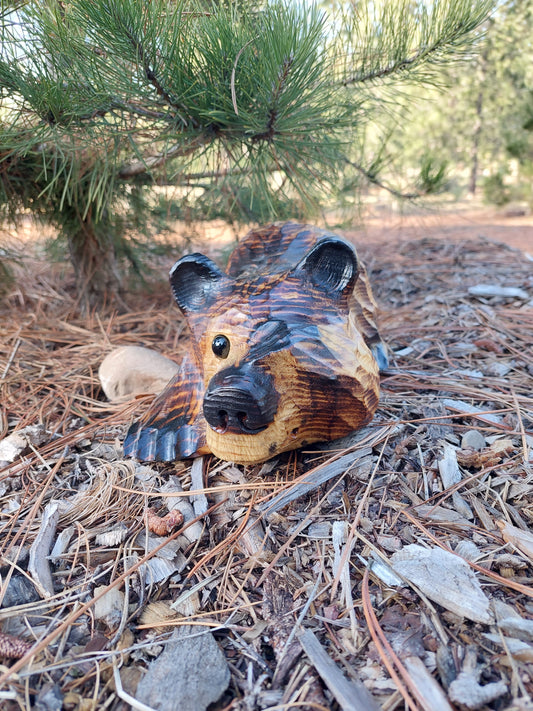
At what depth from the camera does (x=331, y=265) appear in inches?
58.4

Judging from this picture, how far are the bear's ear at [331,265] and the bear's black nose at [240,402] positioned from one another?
0.38 m

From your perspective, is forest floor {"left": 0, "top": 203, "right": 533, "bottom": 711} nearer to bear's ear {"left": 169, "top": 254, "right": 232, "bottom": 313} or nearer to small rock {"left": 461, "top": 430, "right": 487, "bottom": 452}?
small rock {"left": 461, "top": 430, "right": 487, "bottom": 452}

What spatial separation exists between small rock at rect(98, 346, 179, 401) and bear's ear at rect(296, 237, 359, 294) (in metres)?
0.89

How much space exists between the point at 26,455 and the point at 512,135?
8.90 metres

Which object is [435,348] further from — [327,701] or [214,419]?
[327,701]

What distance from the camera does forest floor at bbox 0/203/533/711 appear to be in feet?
3.25

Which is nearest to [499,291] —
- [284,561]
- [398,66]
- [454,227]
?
[398,66]

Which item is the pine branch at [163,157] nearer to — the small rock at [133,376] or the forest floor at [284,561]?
the small rock at [133,376]

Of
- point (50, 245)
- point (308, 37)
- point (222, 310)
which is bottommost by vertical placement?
point (222, 310)

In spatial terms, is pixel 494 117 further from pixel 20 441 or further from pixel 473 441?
pixel 20 441

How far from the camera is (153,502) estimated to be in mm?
1492

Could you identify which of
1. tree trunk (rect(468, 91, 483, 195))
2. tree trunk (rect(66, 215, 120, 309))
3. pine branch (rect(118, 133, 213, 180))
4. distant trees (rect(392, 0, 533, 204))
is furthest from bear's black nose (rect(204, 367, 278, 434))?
→ tree trunk (rect(468, 91, 483, 195))

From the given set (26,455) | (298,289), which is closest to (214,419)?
(298,289)

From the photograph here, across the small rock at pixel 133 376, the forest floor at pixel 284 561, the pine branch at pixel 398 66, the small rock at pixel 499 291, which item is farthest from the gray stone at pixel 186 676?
the small rock at pixel 499 291
